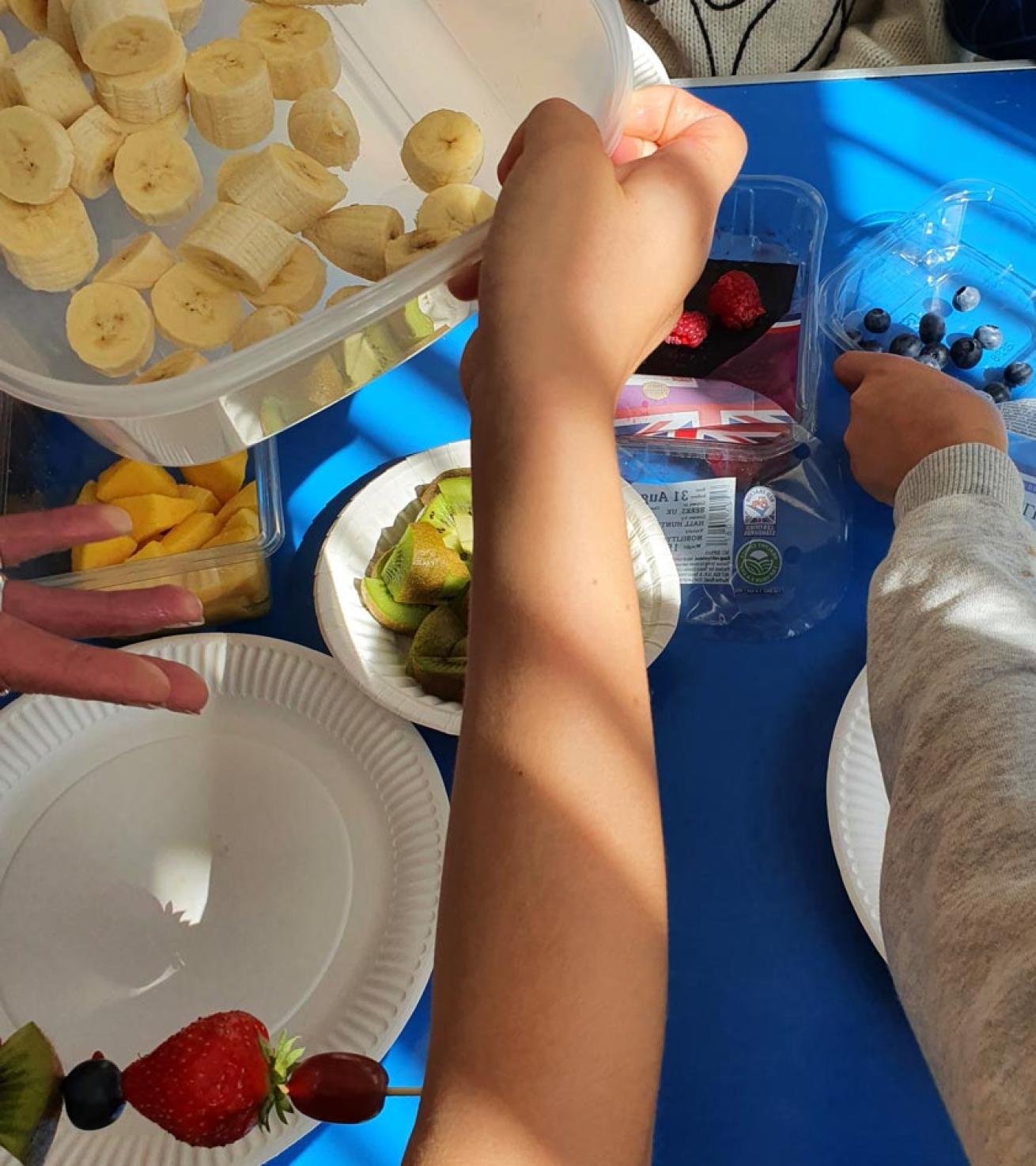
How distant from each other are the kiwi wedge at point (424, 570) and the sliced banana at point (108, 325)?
0.27 meters

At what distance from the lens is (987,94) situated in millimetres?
1196

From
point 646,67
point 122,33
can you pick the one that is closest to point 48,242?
point 122,33

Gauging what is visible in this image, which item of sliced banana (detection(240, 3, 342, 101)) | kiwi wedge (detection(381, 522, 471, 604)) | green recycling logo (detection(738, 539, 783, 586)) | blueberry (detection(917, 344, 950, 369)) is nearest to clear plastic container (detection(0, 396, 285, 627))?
kiwi wedge (detection(381, 522, 471, 604))

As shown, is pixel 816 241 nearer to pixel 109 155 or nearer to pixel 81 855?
pixel 109 155

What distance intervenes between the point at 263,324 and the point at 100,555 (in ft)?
0.80

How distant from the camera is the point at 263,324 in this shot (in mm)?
833

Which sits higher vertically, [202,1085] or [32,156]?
[32,156]

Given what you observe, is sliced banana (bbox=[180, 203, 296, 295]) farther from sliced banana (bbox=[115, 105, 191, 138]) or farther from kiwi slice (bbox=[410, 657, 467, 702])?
kiwi slice (bbox=[410, 657, 467, 702])

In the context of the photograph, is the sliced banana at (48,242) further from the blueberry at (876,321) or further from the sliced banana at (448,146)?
the blueberry at (876,321)

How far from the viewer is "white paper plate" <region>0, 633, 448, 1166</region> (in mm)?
782

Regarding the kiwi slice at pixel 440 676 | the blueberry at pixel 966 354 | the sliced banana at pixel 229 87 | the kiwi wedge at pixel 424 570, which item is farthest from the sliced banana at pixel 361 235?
the blueberry at pixel 966 354

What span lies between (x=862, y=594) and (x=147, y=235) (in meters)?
0.69

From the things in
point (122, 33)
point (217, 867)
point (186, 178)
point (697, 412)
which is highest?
point (122, 33)

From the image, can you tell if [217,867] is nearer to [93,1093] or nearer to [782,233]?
[93,1093]
